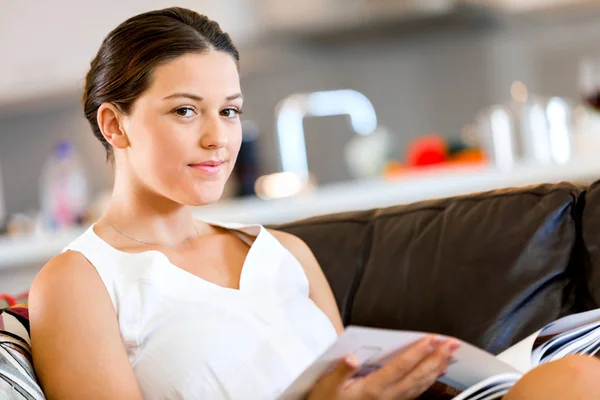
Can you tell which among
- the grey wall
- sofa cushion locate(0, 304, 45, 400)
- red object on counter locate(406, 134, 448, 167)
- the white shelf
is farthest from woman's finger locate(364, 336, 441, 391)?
the grey wall

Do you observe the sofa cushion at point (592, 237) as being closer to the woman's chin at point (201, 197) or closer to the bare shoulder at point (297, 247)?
the bare shoulder at point (297, 247)

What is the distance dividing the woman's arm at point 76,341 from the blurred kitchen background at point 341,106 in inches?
96.2

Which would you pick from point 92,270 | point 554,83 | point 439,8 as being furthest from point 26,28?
point 92,270

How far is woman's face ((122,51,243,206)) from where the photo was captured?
123 cm

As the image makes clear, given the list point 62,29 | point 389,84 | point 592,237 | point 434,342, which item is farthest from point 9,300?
point 389,84

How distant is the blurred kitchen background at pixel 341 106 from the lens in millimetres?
3592

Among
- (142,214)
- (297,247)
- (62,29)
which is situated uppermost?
(62,29)

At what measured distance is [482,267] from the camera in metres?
1.41

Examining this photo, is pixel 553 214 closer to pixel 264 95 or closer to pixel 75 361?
pixel 75 361

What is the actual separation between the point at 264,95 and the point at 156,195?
3481 mm

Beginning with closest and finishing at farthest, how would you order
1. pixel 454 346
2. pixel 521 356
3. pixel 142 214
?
pixel 454 346, pixel 521 356, pixel 142 214

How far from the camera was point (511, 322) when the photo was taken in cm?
137

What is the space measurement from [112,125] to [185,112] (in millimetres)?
126

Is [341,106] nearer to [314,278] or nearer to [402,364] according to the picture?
[314,278]
